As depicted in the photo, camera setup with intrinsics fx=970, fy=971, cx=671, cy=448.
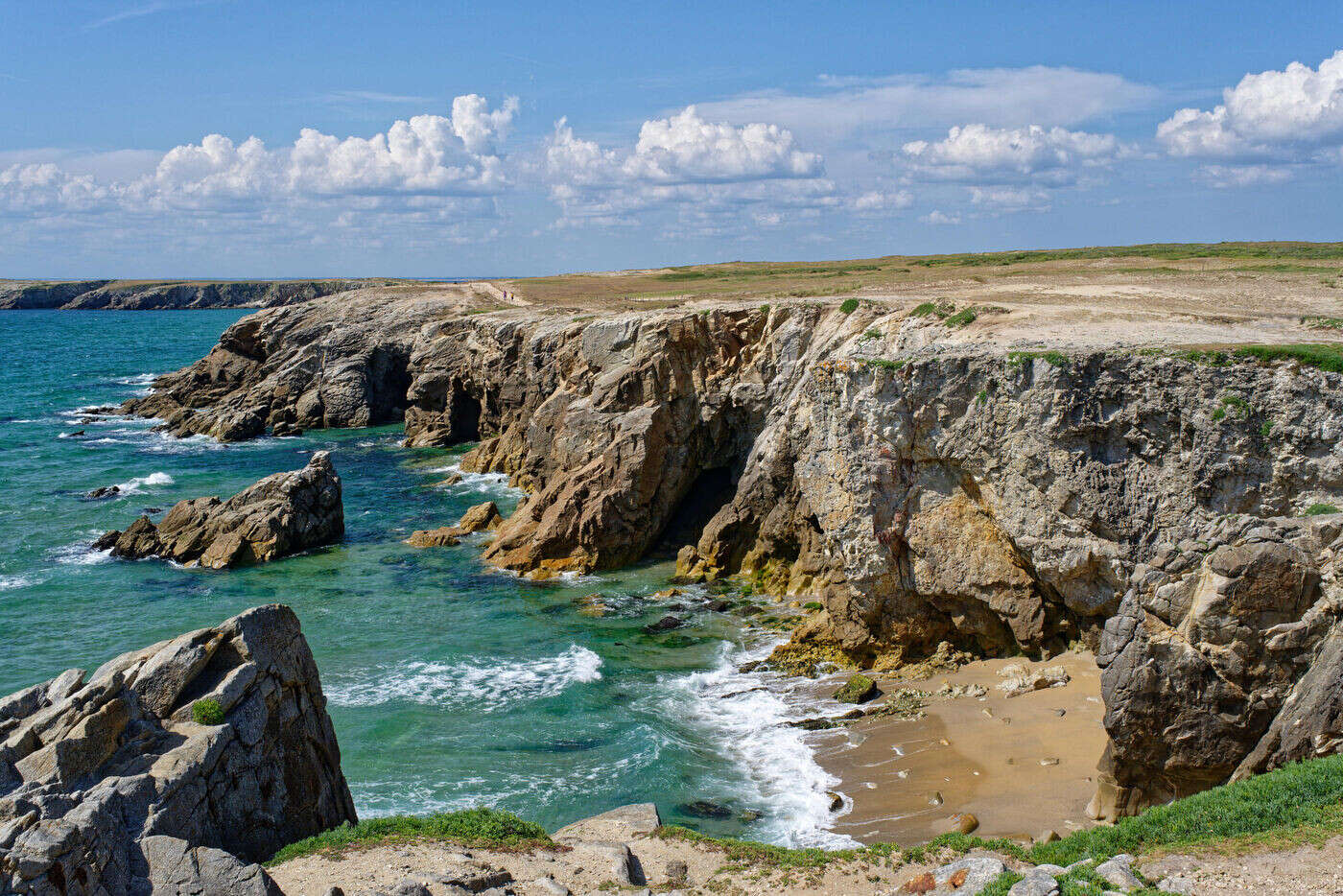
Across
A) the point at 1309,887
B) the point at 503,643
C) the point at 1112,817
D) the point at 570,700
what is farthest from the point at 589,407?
the point at 1309,887

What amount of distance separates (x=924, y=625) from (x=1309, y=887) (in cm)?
1490

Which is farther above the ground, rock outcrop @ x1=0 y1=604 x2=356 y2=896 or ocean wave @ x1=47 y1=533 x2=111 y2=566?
rock outcrop @ x1=0 y1=604 x2=356 y2=896

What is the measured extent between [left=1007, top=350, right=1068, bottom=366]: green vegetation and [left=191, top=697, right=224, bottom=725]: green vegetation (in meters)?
18.7

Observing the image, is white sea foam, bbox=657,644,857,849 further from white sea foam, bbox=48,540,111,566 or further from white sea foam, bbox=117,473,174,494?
white sea foam, bbox=117,473,174,494

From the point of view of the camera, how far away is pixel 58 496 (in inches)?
1944

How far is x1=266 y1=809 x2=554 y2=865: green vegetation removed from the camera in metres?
15.4

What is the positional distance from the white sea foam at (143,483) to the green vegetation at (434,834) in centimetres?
4023

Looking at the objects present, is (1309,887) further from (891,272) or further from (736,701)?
(891,272)

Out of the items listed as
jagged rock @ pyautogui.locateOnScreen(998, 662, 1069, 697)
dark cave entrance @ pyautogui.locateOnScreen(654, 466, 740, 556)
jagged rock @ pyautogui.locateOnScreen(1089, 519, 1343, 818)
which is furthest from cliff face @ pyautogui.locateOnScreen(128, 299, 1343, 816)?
jagged rock @ pyautogui.locateOnScreen(998, 662, 1069, 697)

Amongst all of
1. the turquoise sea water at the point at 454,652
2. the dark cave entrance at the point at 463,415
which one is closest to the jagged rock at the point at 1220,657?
the turquoise sea water at the point at 454,652

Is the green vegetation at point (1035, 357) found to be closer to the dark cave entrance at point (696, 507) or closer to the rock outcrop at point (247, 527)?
the dark cave entrance at point (696, 507)

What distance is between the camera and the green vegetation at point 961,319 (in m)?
28.1

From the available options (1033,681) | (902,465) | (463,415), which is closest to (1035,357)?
(902,465)

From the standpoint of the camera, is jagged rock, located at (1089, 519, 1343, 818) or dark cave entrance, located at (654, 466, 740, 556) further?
dark cave entrance, located at (654, 466, 740, 556)
